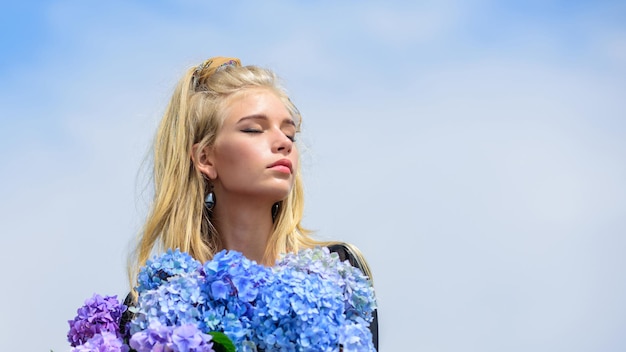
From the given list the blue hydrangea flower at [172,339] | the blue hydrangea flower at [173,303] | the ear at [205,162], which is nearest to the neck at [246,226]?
the ear at [205,162]

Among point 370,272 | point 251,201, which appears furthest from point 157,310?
point 370,272

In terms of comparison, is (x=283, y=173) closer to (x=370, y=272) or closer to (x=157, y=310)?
(x=370, y=272)

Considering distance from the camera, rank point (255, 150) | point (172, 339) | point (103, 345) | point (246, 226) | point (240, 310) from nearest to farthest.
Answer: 1. point (172, 339)
2. point (240, 310)
3. point (103, 345)
4. point (255, 150)
5. point (246, 226)

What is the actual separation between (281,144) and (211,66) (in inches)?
32.9

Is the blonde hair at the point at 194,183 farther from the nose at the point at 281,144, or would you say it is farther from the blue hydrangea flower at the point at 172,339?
the blue hydrangea flower at the point at 172,339

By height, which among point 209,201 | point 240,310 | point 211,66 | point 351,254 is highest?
point 211,66

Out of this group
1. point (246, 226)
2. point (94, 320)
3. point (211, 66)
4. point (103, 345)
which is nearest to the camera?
point (103, 345)

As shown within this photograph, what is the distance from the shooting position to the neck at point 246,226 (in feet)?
14.5

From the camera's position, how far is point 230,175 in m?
4.36

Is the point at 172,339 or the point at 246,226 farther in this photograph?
the point at 246,226

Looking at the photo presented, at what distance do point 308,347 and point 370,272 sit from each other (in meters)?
1.16

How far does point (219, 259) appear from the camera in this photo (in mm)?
3641

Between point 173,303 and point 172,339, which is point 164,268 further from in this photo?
point 172,339

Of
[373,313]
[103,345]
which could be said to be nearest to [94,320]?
[103,345]
